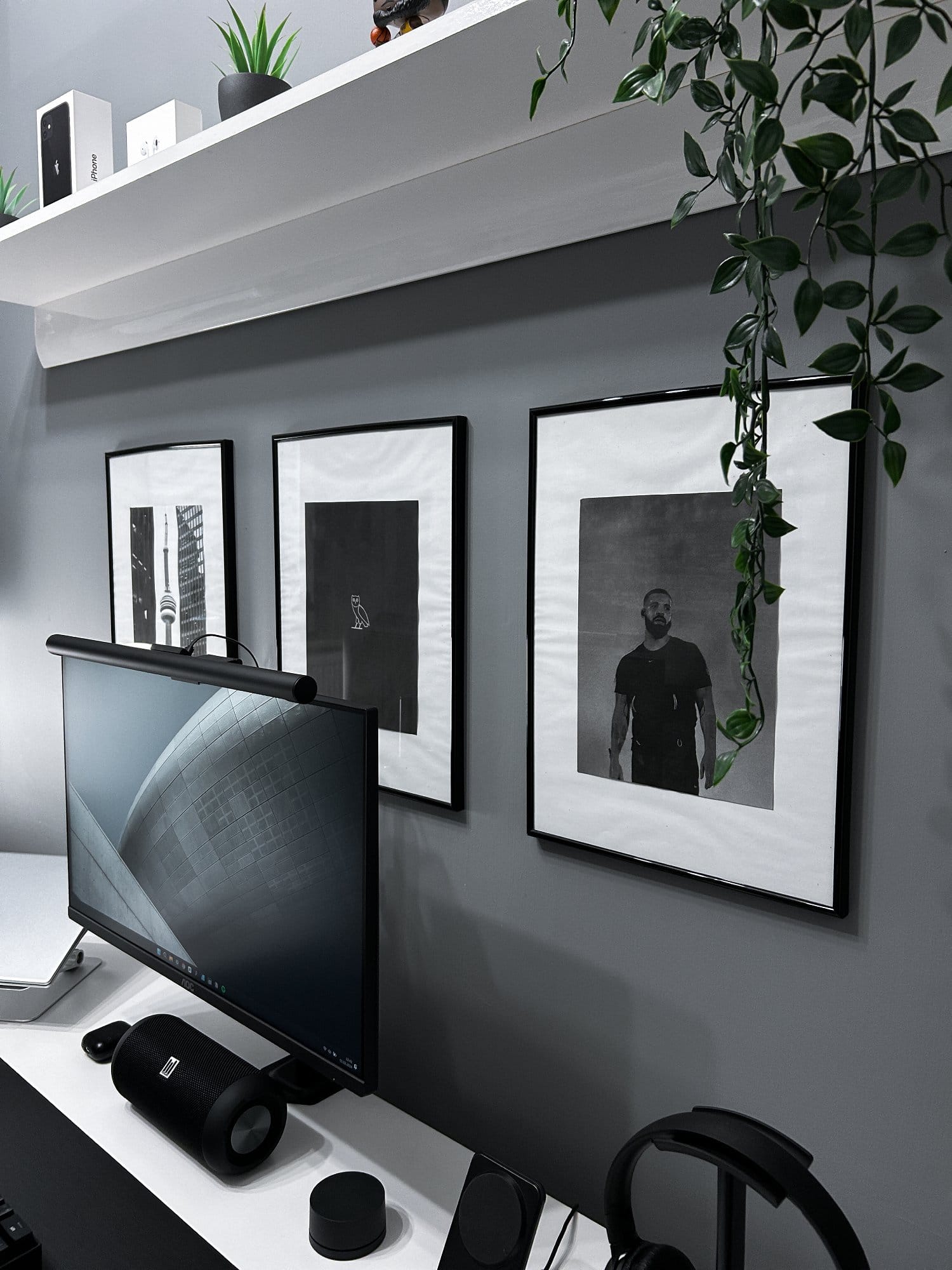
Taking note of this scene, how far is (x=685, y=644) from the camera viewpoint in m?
0.95

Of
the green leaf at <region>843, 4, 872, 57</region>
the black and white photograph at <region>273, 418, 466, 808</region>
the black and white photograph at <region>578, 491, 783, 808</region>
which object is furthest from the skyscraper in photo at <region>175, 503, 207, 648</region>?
the green leaf at <region>843, 4, 872, 57</region>

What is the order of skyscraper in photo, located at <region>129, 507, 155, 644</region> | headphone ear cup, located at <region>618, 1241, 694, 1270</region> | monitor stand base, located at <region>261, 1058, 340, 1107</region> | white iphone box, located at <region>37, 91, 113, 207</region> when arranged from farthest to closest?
skyscraper in photo, located at <region>129, 507, 155, 644</region>
white iphone box, located at <region>37, 91, 113, 207</region>
monitor stand base, located at <region>261, 1058, 340, 1107</region>
headphone ear cup, located at <region>618, 1241, 694, 1270</region>

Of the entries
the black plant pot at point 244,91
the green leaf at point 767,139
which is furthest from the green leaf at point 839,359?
the black plant pot at point 244,91

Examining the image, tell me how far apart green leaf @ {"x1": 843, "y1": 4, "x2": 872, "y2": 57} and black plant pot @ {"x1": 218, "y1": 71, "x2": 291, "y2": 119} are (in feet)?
2.61

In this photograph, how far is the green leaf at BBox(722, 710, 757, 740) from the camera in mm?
645

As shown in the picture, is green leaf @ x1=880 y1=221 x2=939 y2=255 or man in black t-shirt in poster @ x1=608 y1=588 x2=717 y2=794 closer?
green leaf @ x1=880 y1=221 x2=939 y2=255

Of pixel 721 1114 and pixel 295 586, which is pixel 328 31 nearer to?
pixel 295 586

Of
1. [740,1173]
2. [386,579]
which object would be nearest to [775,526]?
[740,1173]

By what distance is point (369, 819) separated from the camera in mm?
962

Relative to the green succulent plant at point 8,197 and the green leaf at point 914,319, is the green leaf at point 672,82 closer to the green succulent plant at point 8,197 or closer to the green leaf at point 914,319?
the green leaf at point 914,319

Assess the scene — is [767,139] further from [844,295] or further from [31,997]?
[31,997]

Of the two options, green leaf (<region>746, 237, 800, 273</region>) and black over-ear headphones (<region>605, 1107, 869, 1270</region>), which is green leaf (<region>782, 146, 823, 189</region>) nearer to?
green leaf (<region>746, 237, 800, 273</region>)

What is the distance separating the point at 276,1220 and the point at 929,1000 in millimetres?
685

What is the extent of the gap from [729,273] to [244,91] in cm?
78
